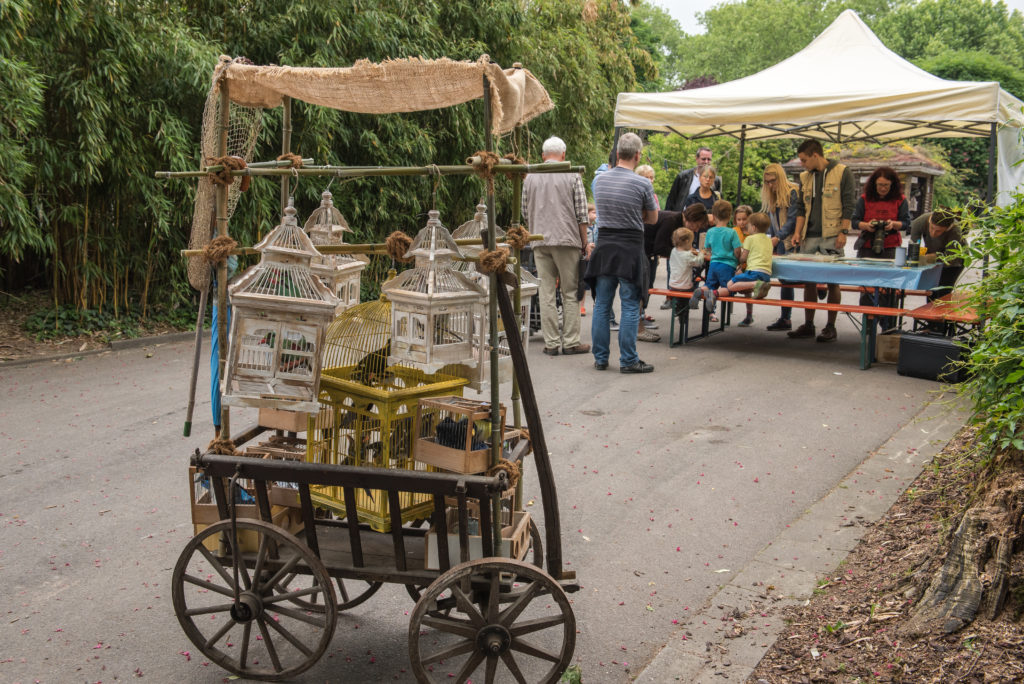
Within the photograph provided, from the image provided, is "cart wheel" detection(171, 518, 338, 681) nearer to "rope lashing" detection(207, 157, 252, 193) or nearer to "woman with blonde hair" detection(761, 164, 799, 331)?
"rope lashing" detection(207, 157, 252, 193)

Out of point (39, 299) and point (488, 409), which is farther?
point (39, 299)

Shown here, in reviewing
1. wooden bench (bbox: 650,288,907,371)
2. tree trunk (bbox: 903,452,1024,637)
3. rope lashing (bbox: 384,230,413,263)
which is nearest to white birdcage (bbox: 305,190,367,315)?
rope lashing (bbox: 384,230,413,263)

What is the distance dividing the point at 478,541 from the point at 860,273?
696cm

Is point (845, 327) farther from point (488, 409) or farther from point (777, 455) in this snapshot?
point (488, 409)

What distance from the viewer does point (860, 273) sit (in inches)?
355

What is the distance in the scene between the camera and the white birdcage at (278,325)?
308 cm

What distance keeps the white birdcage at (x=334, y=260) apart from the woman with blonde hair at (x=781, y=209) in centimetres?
818

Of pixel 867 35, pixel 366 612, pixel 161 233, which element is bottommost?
pixel 366 612

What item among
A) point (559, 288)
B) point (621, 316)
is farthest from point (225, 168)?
point (559, 288)

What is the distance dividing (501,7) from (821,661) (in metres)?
11.2

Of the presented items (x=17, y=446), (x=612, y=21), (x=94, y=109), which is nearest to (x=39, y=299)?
(x=94, y=109)

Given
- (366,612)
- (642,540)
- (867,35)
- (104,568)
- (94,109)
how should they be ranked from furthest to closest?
(867,35) → (94,109) → (642,540) → (104,568) → (366,612)

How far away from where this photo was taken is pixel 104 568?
14.2ft

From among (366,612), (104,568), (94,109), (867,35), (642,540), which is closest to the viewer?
A: (366,612)
